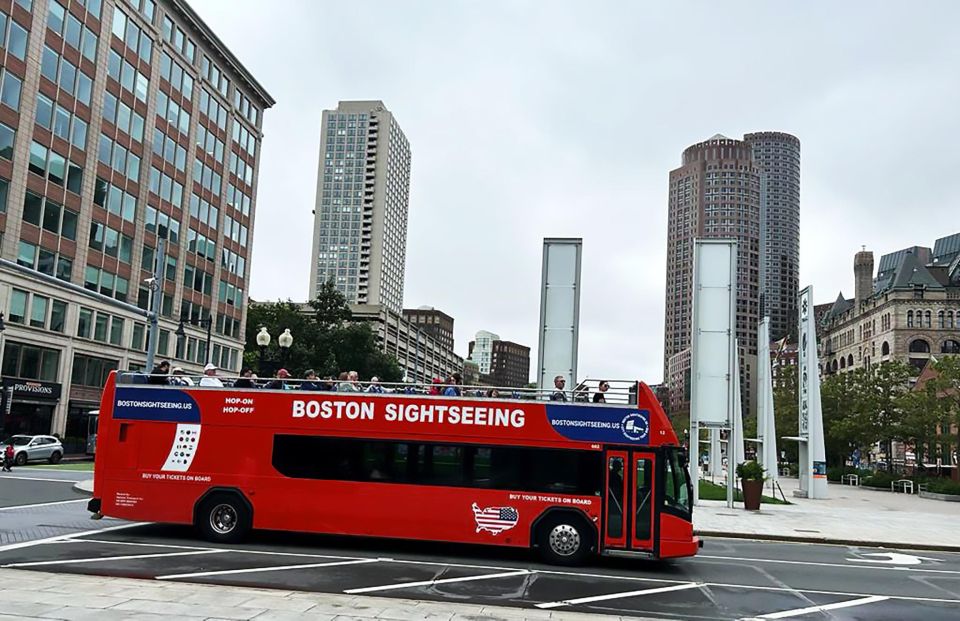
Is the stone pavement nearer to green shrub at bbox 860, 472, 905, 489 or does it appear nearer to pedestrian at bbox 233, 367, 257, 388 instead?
pedestrian at bbox 233, 367, 257, 388

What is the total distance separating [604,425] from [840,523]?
49.0ft

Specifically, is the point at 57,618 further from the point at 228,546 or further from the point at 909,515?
the point at 909,515

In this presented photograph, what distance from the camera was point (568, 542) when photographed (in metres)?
14.5

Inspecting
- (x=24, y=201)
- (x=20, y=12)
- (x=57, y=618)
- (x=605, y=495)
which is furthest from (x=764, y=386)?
(x=20, y=12)

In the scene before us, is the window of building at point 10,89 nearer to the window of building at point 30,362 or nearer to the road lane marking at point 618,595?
the window of building at point 30,362

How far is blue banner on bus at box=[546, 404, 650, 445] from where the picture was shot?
48.6 ft

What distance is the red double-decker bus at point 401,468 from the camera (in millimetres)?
14586

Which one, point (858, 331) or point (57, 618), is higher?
point (858, 331)

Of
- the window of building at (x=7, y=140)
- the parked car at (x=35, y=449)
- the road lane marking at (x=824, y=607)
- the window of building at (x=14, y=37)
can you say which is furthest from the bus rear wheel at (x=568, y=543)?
the window of building at (x=14, y=37)

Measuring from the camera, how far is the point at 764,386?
4094 cm

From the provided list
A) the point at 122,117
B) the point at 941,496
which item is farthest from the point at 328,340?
the point at 941,496

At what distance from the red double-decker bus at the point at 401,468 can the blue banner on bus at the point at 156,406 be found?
21 mm

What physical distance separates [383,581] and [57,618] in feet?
15.5

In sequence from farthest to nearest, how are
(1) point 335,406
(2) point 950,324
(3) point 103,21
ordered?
(2) point 950,324
(3) point 103,21
(1) point 335,406
